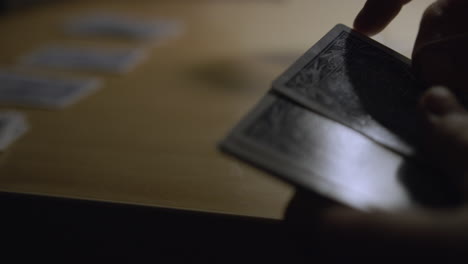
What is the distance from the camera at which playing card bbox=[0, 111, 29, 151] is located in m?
0.83

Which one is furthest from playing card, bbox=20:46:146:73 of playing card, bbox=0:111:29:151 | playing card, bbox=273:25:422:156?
playing card, bbox=273:25:422:156

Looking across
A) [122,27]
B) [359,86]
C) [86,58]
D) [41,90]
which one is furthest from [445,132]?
[122,27]

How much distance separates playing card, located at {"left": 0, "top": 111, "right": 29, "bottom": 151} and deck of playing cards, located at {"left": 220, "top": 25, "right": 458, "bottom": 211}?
58cm

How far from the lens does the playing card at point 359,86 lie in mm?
522

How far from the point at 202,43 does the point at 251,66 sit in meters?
0.25

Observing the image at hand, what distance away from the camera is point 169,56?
1245 mm

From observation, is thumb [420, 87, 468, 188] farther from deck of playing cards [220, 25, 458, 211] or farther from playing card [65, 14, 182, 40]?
playing card [65, 14, 182, 40]

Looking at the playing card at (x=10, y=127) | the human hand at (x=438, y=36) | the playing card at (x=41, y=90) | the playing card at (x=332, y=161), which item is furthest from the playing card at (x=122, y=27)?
the playing card at (x=332, y=161)

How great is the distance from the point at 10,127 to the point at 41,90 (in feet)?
0.64

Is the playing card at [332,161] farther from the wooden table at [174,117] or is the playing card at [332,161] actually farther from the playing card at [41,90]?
the playing card at [41,90]

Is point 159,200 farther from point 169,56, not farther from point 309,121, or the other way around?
point 169,56

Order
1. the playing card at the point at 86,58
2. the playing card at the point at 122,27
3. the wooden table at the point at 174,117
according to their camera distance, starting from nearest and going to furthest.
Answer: the wooden table at the point at 174,117 → the playing card at the point at 86,58 → the playing card at the point at 122,27

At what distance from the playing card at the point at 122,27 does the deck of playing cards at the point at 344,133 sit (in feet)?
2.97

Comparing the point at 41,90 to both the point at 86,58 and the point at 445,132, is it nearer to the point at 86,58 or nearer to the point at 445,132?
the point at 86,58
